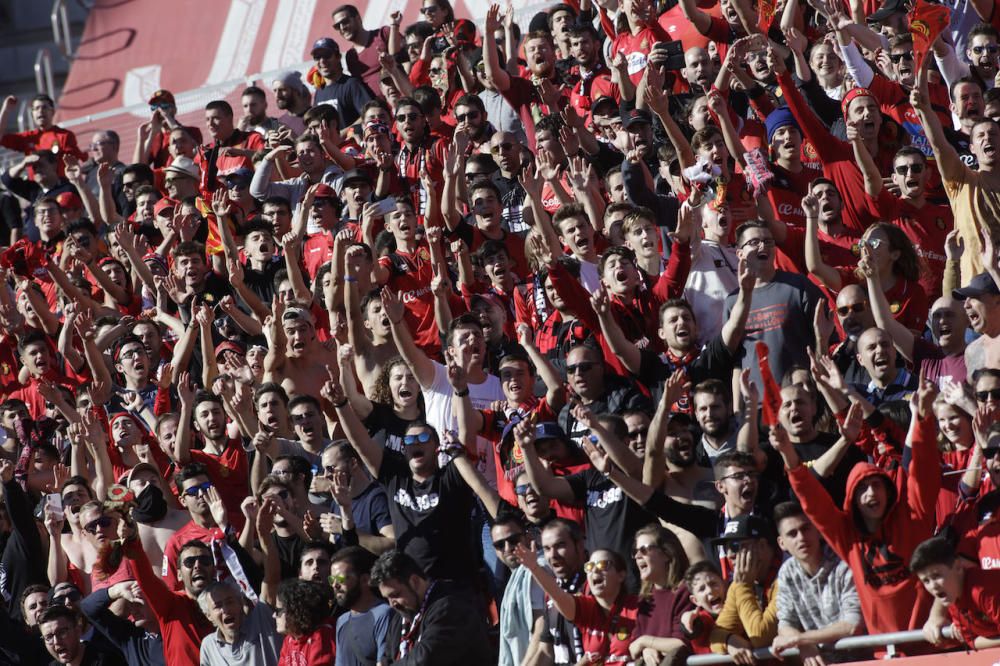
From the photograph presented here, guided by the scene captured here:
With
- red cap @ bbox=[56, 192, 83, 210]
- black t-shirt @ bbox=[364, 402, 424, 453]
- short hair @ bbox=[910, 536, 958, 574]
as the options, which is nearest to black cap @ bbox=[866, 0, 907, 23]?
black t-shirt @ bbox=[364, 402, 424, 453]

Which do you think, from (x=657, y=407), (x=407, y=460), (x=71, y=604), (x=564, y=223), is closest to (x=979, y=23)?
(x=564, y=223)

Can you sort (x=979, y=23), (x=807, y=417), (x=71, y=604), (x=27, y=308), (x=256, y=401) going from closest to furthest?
(x=807, y=417)
(x=71, y=604)
(x=256, y=401)
(x=979, y=23)
(x=27, y=308)

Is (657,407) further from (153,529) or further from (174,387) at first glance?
(174,387)

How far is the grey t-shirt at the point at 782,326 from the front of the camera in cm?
899

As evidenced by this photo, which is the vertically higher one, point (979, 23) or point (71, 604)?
point (979, 23)

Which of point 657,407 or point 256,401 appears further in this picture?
point 256,401

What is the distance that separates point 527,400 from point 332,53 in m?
5.96

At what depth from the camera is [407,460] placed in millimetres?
9172

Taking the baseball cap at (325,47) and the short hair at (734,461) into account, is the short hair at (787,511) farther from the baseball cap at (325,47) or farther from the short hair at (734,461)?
the baseball cap at (325,47)

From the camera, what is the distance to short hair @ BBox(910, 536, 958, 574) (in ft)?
22.4

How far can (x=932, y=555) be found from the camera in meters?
6.82

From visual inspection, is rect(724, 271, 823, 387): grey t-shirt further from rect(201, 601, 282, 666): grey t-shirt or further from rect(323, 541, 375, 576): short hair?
rect(201, 601, 282, 666): grey t-shirt

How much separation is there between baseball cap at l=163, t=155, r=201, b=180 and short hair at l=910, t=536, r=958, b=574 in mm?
8774

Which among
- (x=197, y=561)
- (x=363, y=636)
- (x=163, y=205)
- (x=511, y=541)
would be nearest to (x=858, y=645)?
(x=511, y=541)
